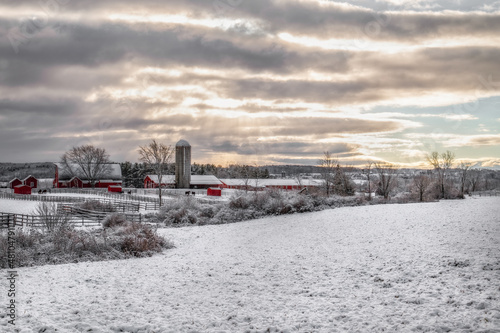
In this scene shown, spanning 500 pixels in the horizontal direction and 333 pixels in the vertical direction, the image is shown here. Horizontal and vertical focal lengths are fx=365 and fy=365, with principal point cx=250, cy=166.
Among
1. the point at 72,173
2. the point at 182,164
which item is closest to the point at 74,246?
the point at 182,164

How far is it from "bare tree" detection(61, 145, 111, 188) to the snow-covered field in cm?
Answer: 7206

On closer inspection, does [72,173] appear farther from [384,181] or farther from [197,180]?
[384,181]

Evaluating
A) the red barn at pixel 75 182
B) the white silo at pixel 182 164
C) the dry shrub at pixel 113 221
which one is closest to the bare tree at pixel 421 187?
the dry shrub at pixel 113 221

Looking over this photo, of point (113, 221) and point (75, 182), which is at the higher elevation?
point (75, 182)

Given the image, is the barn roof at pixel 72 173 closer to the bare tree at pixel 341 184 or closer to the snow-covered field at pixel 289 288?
the bare tree at pixel 341 184

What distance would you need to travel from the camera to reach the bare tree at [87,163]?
8738 cm

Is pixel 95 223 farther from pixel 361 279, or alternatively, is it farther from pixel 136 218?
pixel 361 279

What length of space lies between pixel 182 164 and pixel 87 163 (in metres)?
24.3

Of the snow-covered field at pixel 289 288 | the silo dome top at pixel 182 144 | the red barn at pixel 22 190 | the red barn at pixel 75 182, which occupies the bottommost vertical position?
the snow-covered field at pixel 289 288

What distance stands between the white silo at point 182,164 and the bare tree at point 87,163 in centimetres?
2011

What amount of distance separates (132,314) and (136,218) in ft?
93.2

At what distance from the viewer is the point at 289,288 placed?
582 inches

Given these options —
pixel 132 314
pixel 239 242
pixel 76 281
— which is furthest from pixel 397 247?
pixel 76 281

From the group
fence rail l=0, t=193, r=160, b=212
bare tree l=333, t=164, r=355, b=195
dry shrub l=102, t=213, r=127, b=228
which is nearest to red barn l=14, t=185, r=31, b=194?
fence rail l=0, t=193, r=160, b=212
